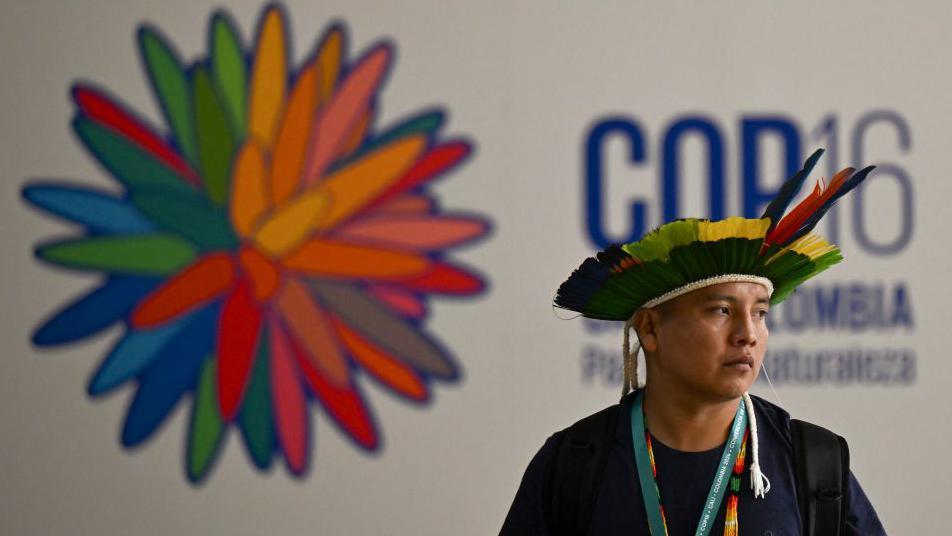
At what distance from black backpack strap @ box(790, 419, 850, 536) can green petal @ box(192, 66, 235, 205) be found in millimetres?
1978

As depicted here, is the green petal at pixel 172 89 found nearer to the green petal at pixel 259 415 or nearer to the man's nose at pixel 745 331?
the green petal at pixel 259 415

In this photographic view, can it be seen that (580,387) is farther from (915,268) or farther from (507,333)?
(915,268)

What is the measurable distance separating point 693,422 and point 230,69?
1968mm

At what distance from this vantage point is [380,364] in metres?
3.11

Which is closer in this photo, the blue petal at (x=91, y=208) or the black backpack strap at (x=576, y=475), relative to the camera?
the black backpack strap at (x=576, y=475)

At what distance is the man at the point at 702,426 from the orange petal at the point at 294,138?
165cm

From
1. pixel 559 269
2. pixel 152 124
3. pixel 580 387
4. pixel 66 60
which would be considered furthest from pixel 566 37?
pixel 66 60

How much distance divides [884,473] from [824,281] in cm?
53

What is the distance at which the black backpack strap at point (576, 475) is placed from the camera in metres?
1.52

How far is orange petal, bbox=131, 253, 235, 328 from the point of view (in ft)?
10.3

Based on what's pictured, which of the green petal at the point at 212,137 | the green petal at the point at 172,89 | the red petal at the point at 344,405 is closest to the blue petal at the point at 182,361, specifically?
the red petal at the point at 344,405

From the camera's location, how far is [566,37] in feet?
10.2

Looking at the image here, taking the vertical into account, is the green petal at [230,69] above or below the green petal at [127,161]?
above

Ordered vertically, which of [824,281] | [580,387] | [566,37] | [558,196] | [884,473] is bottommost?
[884,473]
